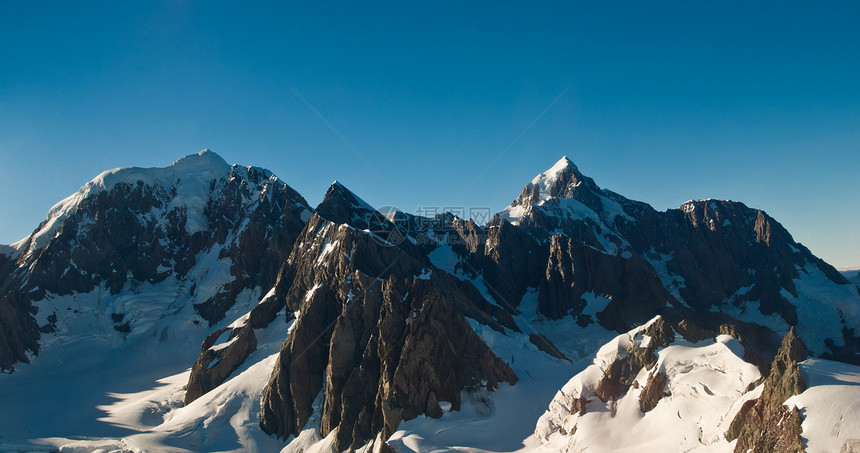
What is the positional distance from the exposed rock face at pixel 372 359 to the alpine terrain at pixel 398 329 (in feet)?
1.02

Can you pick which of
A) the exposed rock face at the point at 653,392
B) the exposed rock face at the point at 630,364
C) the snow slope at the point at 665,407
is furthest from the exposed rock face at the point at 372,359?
the exposed rock face at the point at 653,392

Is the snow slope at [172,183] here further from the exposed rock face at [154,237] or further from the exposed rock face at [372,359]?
the exposed rock face at [372,359]

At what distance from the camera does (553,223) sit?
18712 centimetres

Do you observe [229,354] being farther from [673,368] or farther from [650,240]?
[650,240]

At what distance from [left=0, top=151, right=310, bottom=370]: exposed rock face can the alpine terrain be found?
2.14 ft

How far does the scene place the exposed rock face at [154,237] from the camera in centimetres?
13700

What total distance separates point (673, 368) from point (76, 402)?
114 metres

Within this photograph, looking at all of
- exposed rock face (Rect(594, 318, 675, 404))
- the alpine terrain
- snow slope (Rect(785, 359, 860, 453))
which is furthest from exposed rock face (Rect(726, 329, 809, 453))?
exposed rock face (Rect(594, 318, 675, 404))

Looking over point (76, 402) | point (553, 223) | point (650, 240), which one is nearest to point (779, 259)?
point (650, 240)

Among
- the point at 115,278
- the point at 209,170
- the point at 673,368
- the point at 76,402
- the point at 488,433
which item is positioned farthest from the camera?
the point at 209,170

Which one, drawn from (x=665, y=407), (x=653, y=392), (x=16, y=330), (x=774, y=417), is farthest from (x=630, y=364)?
(x=16, y=330)

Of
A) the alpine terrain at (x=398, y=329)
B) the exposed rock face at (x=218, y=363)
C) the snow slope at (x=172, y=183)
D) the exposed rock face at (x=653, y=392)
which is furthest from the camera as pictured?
the snow slope at (x=172, y=183)

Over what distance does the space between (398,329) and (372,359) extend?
6.03 meters

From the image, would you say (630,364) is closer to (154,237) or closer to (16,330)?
(16,330)
